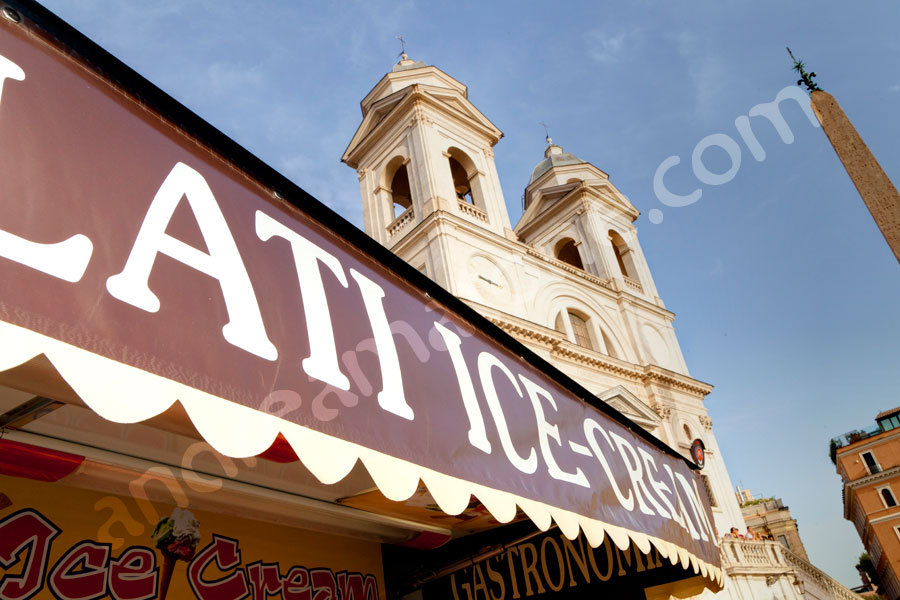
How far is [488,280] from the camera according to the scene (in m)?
19.6

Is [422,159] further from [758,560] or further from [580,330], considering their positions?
[758,560]

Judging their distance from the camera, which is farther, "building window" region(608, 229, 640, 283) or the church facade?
"building window" region(608, 229, 640, 283)

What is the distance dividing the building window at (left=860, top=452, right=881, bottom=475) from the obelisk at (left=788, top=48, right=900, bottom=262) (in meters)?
52.2

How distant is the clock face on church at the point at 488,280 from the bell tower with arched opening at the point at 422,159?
1.28 meters

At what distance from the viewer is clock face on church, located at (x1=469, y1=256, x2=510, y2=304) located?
1916 cm

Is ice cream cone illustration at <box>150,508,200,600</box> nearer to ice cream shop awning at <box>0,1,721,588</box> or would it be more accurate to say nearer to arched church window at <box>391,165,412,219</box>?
ice cream shop awning at <box>0,1,721,588</box>

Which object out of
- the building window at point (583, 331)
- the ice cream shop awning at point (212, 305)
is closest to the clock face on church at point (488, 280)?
the building window at point (583, 331)

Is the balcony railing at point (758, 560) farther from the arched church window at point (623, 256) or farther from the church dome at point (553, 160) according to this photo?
the church dome at point (553, 160)

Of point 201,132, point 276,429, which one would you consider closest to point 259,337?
point 276,429

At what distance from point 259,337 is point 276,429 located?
36 centimetres

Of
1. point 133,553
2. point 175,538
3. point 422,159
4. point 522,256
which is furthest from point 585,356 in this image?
point 175,538

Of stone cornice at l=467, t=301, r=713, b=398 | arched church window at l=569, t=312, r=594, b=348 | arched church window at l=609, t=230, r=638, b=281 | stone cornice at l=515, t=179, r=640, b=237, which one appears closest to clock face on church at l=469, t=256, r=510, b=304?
stone cornice at l=467, t=301, r=713, b=398

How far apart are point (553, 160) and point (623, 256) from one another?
6.62 metres

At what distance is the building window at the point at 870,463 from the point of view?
2149 inches
